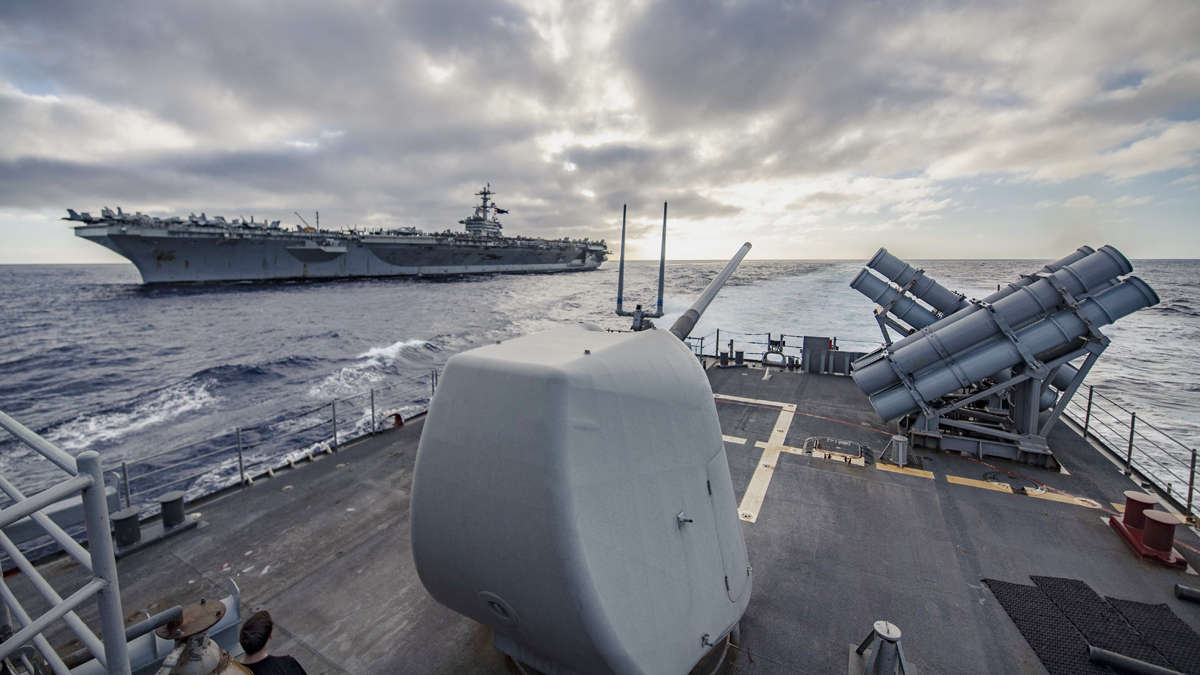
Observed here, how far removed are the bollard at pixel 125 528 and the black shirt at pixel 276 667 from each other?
404 centimetres

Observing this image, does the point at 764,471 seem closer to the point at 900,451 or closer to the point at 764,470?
the point at 764,470

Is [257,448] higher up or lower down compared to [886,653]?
lower down

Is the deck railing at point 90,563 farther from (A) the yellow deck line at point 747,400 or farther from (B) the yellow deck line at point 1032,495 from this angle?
(A) the yellow deck line at point 747,400

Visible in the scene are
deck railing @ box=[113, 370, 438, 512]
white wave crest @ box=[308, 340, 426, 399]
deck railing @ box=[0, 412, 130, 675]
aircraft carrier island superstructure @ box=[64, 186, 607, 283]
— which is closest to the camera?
deck railing @ box=[0, 412, 130, 675]

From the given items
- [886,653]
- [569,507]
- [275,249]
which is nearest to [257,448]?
[569,507]

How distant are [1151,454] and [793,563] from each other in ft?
40.4

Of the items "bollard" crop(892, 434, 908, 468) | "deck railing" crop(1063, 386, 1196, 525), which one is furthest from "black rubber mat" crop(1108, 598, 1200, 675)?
"bollard" crop(892, 434, 908, 468)

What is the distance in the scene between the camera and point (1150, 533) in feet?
18.9

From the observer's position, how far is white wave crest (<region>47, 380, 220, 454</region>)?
14.6 meters

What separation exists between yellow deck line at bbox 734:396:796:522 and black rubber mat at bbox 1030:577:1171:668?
10.0 ft

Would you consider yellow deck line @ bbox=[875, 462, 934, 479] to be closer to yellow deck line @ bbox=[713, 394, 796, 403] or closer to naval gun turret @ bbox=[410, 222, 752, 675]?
yellow deck line @ bbox=[713, 394, 796, 403]

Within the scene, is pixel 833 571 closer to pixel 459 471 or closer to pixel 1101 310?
pixel 459 471

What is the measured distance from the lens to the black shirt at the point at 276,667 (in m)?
2.98

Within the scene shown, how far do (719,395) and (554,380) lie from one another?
10.3 m
